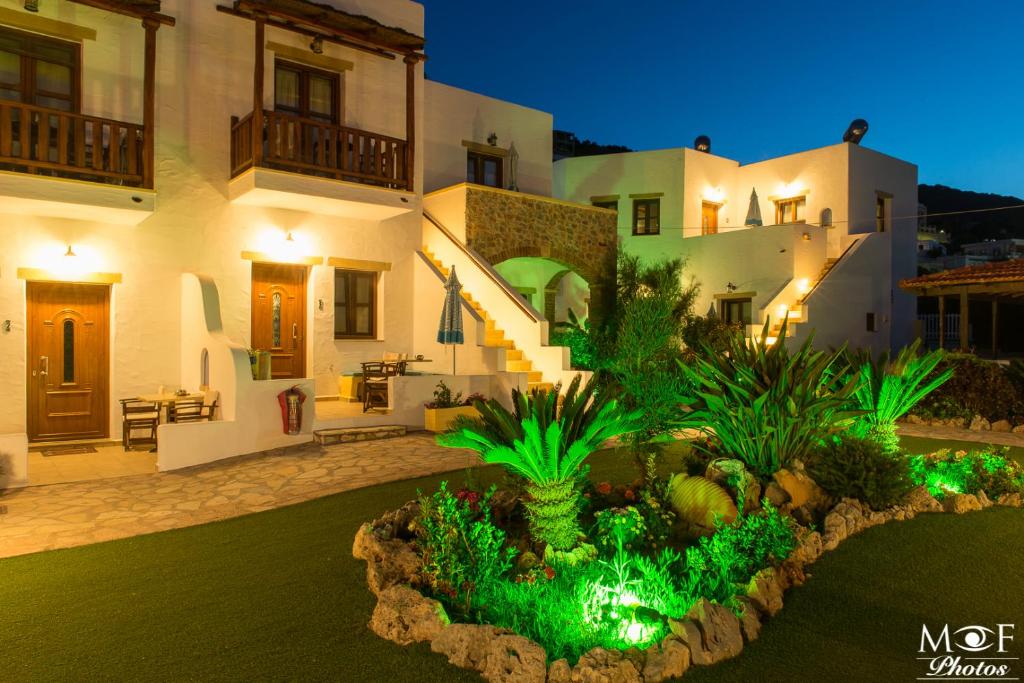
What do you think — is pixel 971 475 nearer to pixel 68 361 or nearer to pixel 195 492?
pixel 195 492

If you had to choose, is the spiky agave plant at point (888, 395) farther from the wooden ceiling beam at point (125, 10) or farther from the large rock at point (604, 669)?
the wooden ceiling beam at point (125, 10)

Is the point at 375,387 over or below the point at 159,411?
over

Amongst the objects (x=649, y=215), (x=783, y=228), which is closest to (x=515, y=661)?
(x=783, y=228)

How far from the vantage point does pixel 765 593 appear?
430 centimetres

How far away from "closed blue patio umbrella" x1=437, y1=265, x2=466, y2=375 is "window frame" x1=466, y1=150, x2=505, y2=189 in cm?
628

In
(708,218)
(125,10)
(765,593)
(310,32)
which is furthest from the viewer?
(708,218)

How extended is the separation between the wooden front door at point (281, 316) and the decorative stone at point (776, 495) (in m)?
9.32

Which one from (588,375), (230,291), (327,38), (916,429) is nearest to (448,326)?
(588,375)

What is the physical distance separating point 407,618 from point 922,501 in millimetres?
4752

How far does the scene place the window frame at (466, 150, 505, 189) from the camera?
702 inches

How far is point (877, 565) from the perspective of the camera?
494 centimetres

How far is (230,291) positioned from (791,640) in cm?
1063

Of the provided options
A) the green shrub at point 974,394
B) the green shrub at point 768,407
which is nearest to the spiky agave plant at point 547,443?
the green shrub at point 768,407

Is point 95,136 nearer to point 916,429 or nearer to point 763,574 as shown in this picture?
point 763,574
